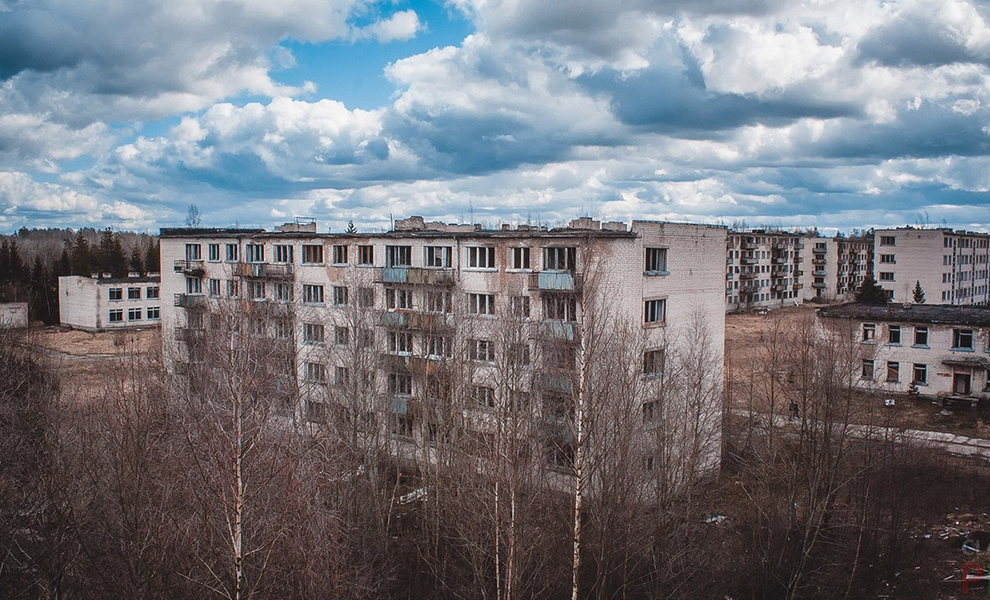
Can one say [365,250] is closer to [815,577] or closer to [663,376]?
[663,376]

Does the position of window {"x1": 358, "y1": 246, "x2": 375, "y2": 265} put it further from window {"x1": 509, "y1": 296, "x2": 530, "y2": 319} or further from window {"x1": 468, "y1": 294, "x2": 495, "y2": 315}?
window {"x1": 509, "y1": 296, "x2": 530, "y2": 319}

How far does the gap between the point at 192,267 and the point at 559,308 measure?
80.0 feet

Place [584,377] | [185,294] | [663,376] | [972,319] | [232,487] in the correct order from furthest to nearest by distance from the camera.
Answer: [972,319], [185,294], [663,376], [584,377], [232,487]

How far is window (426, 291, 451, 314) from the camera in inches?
1243

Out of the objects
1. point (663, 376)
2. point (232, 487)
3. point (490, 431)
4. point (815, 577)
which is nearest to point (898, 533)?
point (815, 577)

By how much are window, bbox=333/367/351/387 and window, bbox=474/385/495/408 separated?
17.4 ft

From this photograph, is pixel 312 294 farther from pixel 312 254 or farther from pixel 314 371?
pixel 314 371

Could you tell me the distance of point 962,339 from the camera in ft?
154

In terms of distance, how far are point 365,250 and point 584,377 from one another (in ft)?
63.7

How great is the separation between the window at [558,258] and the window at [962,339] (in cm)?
3165

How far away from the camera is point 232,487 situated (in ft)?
46.0

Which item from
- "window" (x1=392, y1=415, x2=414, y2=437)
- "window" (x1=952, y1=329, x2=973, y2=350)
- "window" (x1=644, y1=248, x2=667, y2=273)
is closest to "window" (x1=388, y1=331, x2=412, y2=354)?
"window" (x1=392, y1=415, x2=414, y2=437)

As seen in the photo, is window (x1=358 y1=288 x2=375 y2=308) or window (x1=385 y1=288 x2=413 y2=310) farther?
window (x1=385 y1=288 x2=413 y2=310)

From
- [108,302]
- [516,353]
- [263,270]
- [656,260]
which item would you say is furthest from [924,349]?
[108,302]
